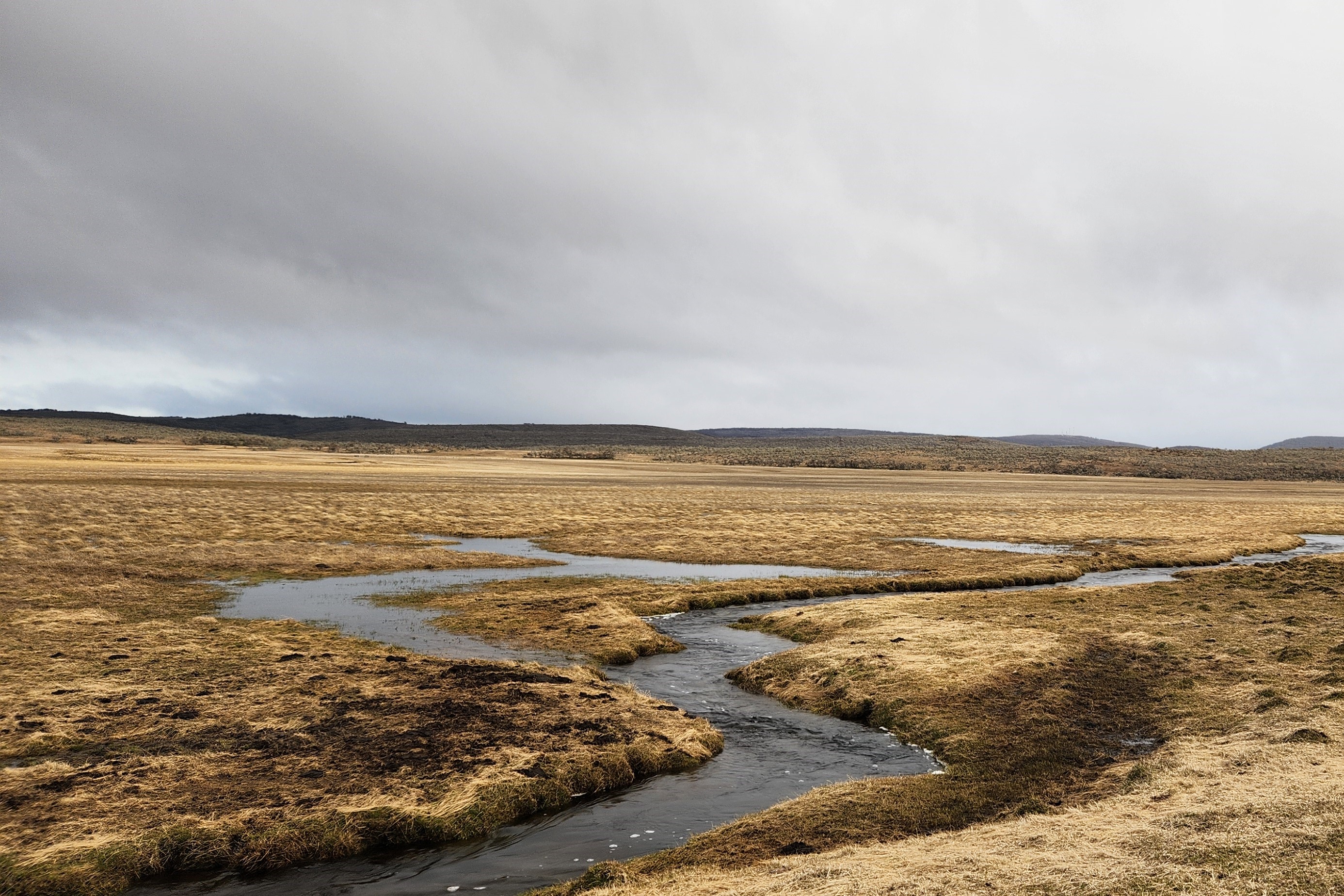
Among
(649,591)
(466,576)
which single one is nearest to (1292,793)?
(649,591)

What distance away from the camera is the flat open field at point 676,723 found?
11086 millimetres

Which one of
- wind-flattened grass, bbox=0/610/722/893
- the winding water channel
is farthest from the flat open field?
the winding water channel

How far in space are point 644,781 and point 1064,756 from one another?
791 centimetres

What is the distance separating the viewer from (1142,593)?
104 ft

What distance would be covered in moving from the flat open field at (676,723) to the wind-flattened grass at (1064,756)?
0.07 m

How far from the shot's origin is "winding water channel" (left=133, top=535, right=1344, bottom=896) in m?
11.7

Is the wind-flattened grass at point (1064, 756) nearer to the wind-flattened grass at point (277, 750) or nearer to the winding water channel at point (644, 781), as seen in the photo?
the winding water channel at point (644, 781)

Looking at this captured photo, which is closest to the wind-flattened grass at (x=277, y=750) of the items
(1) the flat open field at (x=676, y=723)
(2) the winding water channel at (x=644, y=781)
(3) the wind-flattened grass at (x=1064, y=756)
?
(1) the flat open field at (x=676, y=723)

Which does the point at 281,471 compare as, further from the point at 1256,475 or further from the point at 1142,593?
the point at 1256,475

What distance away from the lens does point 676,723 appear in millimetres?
17672

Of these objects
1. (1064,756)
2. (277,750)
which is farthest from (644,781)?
(1064,756)

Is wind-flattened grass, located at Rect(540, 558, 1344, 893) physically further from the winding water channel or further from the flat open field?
the winding water channel

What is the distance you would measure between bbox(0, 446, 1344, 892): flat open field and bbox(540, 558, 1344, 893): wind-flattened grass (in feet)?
0.24

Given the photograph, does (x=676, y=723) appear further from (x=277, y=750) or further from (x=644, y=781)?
(x=277, y=750)
